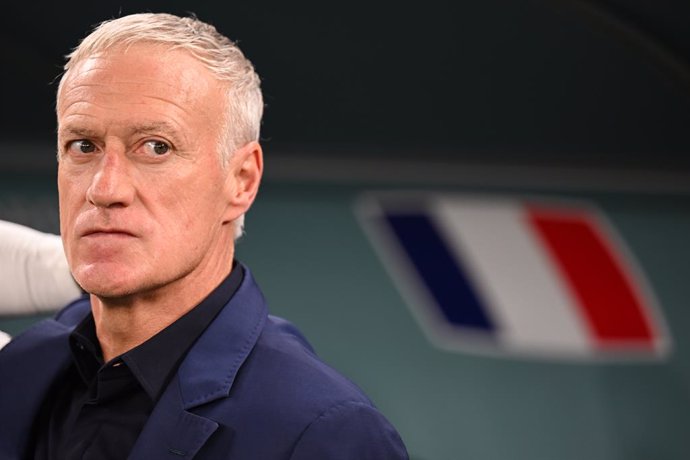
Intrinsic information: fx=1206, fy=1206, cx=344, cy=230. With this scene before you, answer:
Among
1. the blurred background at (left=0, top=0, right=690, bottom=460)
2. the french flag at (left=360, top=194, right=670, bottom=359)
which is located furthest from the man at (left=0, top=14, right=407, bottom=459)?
the french flag at (left=360, top=194, right=670, bottom=359)

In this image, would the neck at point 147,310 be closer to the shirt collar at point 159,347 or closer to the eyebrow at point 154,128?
the shirt collar at point 159,347

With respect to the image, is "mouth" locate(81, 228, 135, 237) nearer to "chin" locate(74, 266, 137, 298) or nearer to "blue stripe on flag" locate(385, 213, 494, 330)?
"chin" locate(74, 266, 137, 298)

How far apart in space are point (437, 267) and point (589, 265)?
0.33 meters

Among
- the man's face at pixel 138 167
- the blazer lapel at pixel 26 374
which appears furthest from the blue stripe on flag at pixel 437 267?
the man's face at pixel 138 167

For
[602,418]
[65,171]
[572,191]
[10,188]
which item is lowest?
[602,418]

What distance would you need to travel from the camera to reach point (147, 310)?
1.11 m

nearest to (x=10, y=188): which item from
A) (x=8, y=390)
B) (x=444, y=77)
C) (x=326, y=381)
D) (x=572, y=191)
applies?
(x=444, y=77)

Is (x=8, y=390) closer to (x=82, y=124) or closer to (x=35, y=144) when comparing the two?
(x=82, y=124)

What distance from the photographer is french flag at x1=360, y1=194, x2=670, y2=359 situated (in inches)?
102

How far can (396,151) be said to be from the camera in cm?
258

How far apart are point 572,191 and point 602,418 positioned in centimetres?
49

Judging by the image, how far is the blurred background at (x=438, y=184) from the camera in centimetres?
238

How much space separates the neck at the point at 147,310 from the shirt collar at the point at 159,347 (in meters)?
0.01

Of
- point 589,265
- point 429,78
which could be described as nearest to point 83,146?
point 429,78
